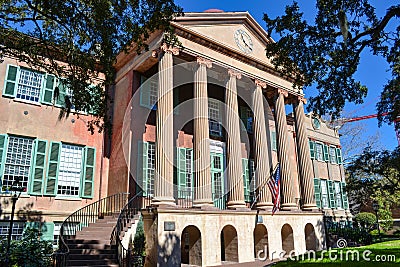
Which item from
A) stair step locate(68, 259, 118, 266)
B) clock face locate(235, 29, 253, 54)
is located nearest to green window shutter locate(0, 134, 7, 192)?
stair step locate(68, 259, 118, 266)

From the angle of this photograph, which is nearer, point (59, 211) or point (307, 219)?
point (59, 211)

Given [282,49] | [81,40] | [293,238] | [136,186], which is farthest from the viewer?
[293,238]

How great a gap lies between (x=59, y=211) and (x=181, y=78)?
8715 mm

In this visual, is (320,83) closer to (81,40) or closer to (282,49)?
(282,49)

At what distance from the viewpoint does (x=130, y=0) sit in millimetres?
8383

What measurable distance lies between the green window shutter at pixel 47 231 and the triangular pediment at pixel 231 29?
10.1m

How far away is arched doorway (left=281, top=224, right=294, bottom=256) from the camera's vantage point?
1570 cm

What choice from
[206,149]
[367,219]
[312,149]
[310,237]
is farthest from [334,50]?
[367,219]

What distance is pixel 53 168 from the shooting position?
45.2 ft

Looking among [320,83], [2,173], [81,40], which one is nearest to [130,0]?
[81,40]

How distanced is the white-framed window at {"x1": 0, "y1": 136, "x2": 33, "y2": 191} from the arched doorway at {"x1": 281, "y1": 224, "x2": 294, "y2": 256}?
12.3 meters

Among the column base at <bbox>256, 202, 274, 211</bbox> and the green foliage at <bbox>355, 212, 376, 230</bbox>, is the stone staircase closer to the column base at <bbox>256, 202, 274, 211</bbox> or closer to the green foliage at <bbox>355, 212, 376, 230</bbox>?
the column base at <bbox>256, 202, 274, 211</bbox>

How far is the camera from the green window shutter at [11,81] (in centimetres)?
1347

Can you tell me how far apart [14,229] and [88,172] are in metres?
3.65
